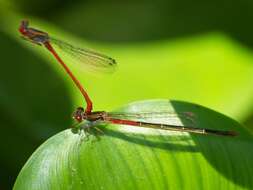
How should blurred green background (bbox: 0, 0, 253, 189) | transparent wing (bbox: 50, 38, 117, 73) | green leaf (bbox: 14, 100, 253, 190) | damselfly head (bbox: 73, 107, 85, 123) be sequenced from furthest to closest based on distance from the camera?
1. blurred green background (bbox: 0, 0, 253, 189)
2. transparent wing (bbox: 50, 38, 117, 73)
3. damselfly head (bbox: 73, 107, 85, 123)
4. green leaf (bbox: 14, 100, 253, 190)

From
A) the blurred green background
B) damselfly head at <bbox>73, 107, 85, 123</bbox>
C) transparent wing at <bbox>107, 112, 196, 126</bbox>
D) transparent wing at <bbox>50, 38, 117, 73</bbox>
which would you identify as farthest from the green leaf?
the blurred green background

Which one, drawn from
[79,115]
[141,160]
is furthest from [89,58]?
[141,160]

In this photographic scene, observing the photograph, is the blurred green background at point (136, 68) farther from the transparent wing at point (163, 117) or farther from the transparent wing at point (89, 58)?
the transparent wing at point (163, 117)

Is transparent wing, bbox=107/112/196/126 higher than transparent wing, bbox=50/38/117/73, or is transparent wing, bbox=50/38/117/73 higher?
transparent wing, bbox=50/38/117/73

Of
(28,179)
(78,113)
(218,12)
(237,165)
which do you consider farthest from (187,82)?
(28,179)

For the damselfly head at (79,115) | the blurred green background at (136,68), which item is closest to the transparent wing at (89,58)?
the damselfly head at (79,115)

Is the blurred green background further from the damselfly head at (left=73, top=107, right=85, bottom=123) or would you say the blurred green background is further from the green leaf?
the green leaf

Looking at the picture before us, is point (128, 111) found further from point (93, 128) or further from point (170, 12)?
point (170, 12)
